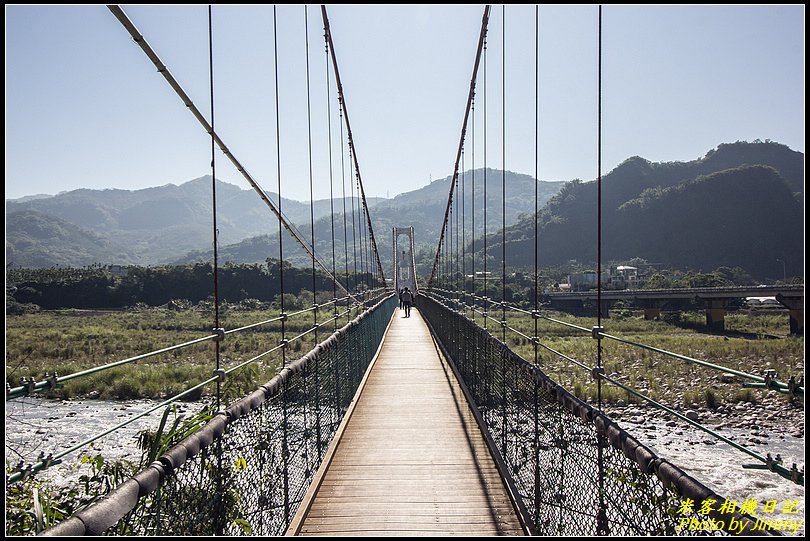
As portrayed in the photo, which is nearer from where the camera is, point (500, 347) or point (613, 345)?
point (500, 347)

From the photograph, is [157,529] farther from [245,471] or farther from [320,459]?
[320,459]

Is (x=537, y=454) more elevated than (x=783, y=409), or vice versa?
(x=537, y=454)

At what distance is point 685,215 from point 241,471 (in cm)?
4955

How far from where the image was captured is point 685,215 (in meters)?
46.1

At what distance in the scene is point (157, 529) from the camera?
4.63ft

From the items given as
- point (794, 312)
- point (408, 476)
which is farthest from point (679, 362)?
point (408, 476)

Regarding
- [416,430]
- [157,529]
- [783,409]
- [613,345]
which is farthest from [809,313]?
[613,345]

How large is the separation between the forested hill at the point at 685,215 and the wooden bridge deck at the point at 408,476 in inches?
640

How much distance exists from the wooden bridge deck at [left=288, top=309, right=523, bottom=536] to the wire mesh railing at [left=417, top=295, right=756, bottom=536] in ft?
0.51

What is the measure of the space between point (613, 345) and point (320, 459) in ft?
62.7

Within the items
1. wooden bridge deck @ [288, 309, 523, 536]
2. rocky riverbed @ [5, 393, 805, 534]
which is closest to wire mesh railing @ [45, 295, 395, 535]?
wooden bridge deck @ [288, 309, 523, 536]

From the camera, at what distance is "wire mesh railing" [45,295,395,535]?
52.5 inches

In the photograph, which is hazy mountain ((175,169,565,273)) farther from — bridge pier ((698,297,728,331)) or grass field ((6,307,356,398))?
bridge pier ((698,297,728,331))

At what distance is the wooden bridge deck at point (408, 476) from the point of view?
2.63 meters
